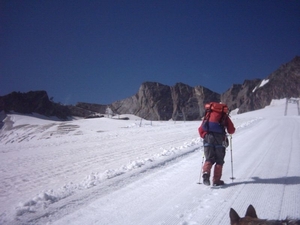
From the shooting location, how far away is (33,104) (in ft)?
259

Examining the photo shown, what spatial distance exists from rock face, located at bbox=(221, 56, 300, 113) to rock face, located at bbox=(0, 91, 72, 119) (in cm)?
6099

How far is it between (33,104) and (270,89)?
77.2m

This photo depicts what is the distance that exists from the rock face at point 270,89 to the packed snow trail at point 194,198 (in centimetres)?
7196

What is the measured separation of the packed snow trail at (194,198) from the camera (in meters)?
3.49

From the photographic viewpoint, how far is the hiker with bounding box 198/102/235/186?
186 inches

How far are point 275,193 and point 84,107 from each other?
89.8 meters

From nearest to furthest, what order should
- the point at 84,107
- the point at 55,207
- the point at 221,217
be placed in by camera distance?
the point at 221,217 < the point at 55,207 < the point at 84,107

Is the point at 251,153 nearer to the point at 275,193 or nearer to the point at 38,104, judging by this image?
the point at 275,193

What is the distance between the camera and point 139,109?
90.8 m

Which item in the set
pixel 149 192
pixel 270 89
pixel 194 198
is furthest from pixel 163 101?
pixel 194 198

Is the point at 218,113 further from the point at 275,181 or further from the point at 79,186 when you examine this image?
the point at 79,186

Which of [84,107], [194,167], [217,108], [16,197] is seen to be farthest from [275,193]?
[84,107]

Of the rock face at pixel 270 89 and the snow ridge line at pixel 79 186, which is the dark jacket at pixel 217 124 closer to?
the snow ridge line at pixel 79 186

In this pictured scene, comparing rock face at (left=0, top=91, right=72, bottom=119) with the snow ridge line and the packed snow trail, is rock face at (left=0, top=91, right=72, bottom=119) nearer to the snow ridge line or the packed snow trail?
the snow ridge line
